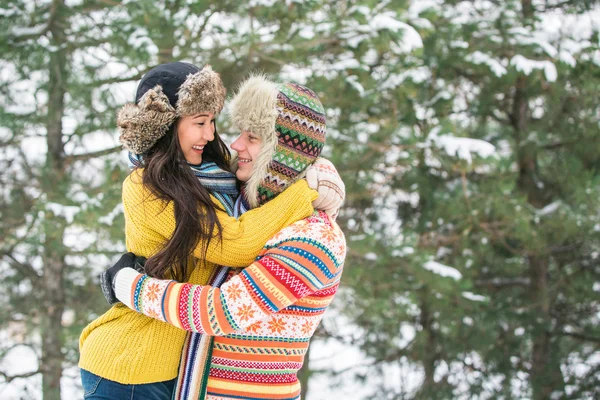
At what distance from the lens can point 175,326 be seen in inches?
81.4

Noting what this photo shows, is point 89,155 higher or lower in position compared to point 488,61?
lower

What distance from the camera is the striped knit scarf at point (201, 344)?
207cm

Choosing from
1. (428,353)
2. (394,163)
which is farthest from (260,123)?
(428,353)

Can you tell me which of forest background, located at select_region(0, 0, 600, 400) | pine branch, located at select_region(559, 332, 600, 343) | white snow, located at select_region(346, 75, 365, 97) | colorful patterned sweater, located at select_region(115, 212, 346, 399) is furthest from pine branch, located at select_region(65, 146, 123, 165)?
pine branch, located at select_region(559, 332, 600, 343)

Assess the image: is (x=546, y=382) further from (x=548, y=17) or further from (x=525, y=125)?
(x=548, y=17)

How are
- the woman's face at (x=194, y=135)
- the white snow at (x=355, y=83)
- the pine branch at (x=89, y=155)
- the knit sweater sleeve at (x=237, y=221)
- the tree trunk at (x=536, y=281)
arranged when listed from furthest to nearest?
the tree trunk at (x=536, y=281) < the pine branch at (x=89, y=155) < the white snow at (x=355, y=83) < the woman's face at (x=194, y=135) < the knit sweater sleeve at (x=237, y=221)

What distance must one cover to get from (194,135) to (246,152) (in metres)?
0.18

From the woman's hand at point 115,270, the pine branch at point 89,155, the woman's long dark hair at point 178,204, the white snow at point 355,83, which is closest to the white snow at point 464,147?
the white snow at point 355,83

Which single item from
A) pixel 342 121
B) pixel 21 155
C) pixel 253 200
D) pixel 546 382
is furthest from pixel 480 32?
pixel 253 200

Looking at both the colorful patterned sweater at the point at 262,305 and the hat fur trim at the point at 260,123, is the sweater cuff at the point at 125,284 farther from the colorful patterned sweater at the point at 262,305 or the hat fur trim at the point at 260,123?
the hat fur trim at the point at 260,123

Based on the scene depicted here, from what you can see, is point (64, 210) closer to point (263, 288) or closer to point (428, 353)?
point (263, 288)

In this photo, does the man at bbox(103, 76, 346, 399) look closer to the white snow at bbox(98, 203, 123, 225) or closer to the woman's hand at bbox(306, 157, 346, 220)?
the woman's hand at bbox(306, 157, 346, 220)

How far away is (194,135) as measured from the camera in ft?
Answer: 7.43

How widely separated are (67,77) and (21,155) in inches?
74.7
